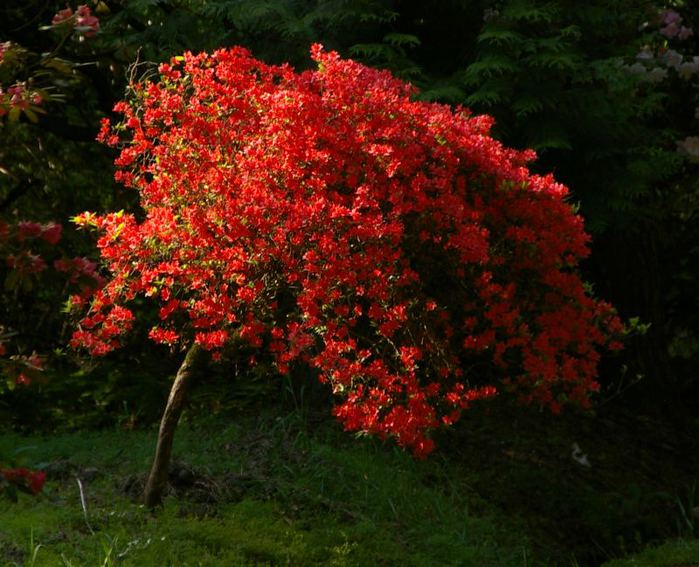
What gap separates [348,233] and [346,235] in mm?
26

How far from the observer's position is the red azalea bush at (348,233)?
5207 millimetres

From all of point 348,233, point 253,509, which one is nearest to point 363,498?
point 253,509

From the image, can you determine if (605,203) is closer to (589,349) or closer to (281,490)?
(589,349)

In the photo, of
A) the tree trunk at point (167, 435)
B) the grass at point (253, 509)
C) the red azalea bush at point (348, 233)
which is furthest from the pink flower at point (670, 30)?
the tree trunk at point (167, 435)

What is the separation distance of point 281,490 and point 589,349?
241 centimetres

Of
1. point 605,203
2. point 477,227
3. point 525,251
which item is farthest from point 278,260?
point 605,203

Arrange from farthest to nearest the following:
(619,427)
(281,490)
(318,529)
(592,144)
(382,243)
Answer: (619,427), (592,144), (281,490), (318,529), (382,243)

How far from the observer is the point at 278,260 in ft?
17.8

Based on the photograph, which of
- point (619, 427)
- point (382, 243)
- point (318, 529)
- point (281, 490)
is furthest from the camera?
point (619, 427)

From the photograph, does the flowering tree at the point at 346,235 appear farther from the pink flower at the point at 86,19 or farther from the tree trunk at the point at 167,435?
the pink flower at the point at 86,19

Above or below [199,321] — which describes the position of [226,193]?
above

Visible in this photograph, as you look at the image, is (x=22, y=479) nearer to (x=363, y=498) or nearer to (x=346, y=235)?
(x=346, y=235)

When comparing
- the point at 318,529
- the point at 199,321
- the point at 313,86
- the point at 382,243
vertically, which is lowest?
the point at 318,529

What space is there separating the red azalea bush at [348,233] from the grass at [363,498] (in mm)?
1125
